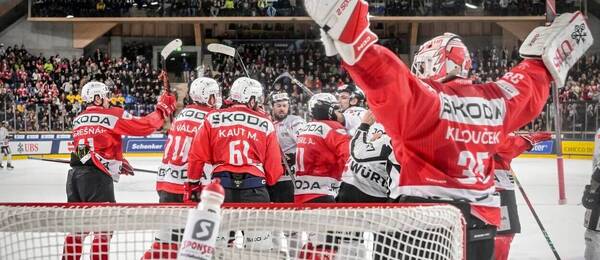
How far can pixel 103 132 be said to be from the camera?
5.48 meters

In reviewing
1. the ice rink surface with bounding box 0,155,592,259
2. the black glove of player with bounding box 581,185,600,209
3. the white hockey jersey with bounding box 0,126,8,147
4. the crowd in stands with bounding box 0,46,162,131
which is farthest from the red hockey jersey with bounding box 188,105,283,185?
the crowd in stands with bounding box 0,46,162,131

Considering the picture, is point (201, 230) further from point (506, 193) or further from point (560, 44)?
point (506, 193)

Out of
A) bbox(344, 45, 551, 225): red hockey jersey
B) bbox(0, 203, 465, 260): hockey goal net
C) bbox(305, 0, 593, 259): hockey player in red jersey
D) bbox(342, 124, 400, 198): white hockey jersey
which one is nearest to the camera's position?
bbox(0, 203, 465, 260): hockey goal net

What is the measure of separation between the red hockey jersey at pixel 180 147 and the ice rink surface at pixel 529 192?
2.92 metres

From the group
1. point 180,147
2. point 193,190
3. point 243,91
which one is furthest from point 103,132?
point 243,91

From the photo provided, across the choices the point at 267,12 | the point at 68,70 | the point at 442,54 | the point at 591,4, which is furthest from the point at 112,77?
the point at 442,54

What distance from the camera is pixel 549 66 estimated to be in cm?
248

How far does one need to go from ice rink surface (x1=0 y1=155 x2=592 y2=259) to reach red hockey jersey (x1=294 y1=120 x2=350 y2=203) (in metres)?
1.81

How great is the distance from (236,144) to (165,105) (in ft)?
5.79

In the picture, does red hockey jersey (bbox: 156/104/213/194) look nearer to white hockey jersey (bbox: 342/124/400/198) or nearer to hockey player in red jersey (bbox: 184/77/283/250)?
hockey player in red jersey (bbox: 184/77/283/250)

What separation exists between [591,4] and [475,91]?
24747 millimetres

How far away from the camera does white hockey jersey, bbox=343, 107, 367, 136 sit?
18.2 feet

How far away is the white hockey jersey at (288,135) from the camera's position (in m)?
6.07

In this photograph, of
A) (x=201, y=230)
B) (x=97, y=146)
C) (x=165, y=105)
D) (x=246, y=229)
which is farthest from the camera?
(x=165, y=105)
